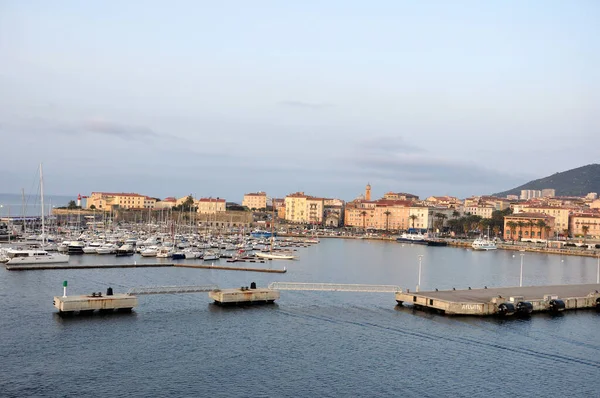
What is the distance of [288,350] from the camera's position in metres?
19.4

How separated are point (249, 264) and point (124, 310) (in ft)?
71.4

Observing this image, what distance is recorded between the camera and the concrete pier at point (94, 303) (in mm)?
23000

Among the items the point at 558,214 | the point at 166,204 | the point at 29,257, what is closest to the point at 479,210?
the point at 558,214

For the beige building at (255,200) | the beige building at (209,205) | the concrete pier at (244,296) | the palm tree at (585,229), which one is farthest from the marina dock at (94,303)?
the beige building at (255,200)

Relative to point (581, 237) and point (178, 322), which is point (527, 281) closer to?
point (178, 322)

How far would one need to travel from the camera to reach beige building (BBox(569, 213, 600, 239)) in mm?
91500

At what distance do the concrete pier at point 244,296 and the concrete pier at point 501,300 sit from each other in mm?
5420

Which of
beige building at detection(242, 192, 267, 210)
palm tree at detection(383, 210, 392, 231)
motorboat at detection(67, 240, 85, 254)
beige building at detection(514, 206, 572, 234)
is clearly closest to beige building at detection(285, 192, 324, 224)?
palm tree at detection(383, 210, 392, 231)

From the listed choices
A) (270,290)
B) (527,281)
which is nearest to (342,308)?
(270,290)

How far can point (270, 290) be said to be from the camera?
88.4 ft

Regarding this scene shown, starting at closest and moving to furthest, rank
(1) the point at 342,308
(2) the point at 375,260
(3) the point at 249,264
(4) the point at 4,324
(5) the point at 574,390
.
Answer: (5) the point at 574,390
(4) the point at 4,324
(1) the point at 342,308
(3) the point at 249,264
(2) the point at 375,260

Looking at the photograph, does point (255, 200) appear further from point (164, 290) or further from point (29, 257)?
point (164, 290)

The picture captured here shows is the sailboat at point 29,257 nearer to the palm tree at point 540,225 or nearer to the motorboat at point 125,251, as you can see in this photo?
the motorboat at point 125,251

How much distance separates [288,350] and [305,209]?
3583 inches
